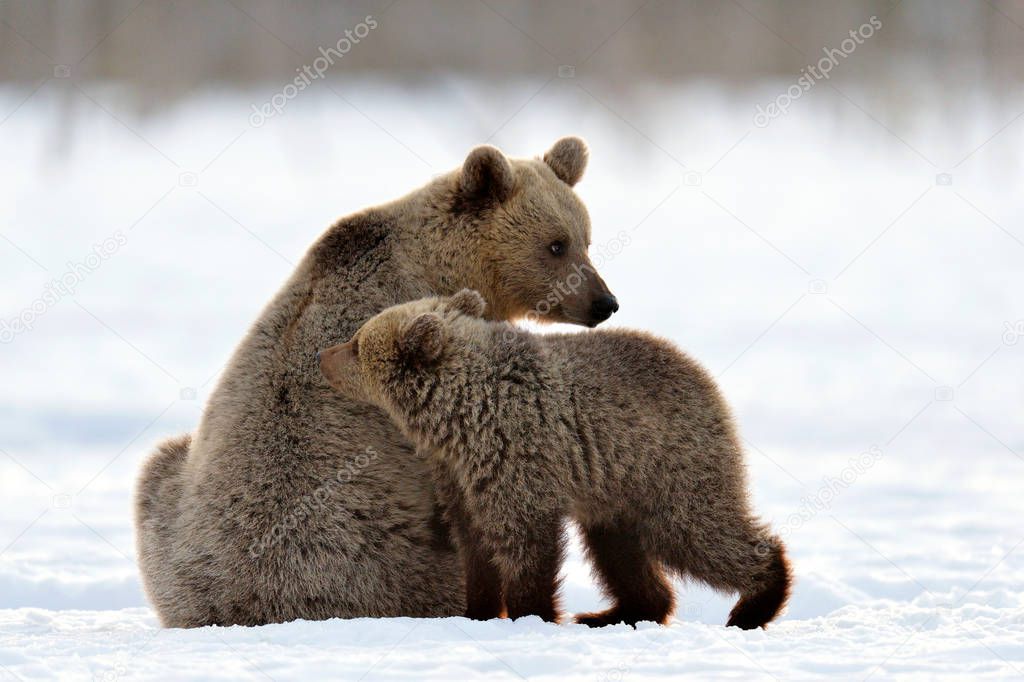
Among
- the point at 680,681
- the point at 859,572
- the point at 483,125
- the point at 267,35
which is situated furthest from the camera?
the point at 267,35

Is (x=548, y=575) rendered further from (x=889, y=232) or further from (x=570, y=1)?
(x=570, y=1)

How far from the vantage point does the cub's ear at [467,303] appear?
6785 millimetres

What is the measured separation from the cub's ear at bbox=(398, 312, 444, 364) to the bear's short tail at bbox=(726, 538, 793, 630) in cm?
178

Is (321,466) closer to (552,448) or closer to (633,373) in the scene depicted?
(552,448)

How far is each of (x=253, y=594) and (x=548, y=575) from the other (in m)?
1.36

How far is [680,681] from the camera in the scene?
17.4 feet

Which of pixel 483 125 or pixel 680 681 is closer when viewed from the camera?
pixel 680 681

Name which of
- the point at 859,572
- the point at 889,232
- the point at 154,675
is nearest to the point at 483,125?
the point at 889,232

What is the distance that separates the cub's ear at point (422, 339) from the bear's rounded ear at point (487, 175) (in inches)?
39.9

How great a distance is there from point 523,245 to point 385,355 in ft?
3.97

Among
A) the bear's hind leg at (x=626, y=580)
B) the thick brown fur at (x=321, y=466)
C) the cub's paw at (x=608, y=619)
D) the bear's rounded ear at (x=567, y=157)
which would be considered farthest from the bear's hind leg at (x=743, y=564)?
the bear's rounded ear at (x=567, y=157)

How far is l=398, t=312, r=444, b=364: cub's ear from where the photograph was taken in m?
6.42

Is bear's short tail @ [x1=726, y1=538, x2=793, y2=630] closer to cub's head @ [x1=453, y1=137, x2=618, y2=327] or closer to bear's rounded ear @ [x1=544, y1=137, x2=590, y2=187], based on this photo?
cub's head @ [x1=453, y1=137, x2=618, y2=327]

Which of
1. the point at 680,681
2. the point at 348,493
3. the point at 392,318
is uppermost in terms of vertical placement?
the point at 392,318
